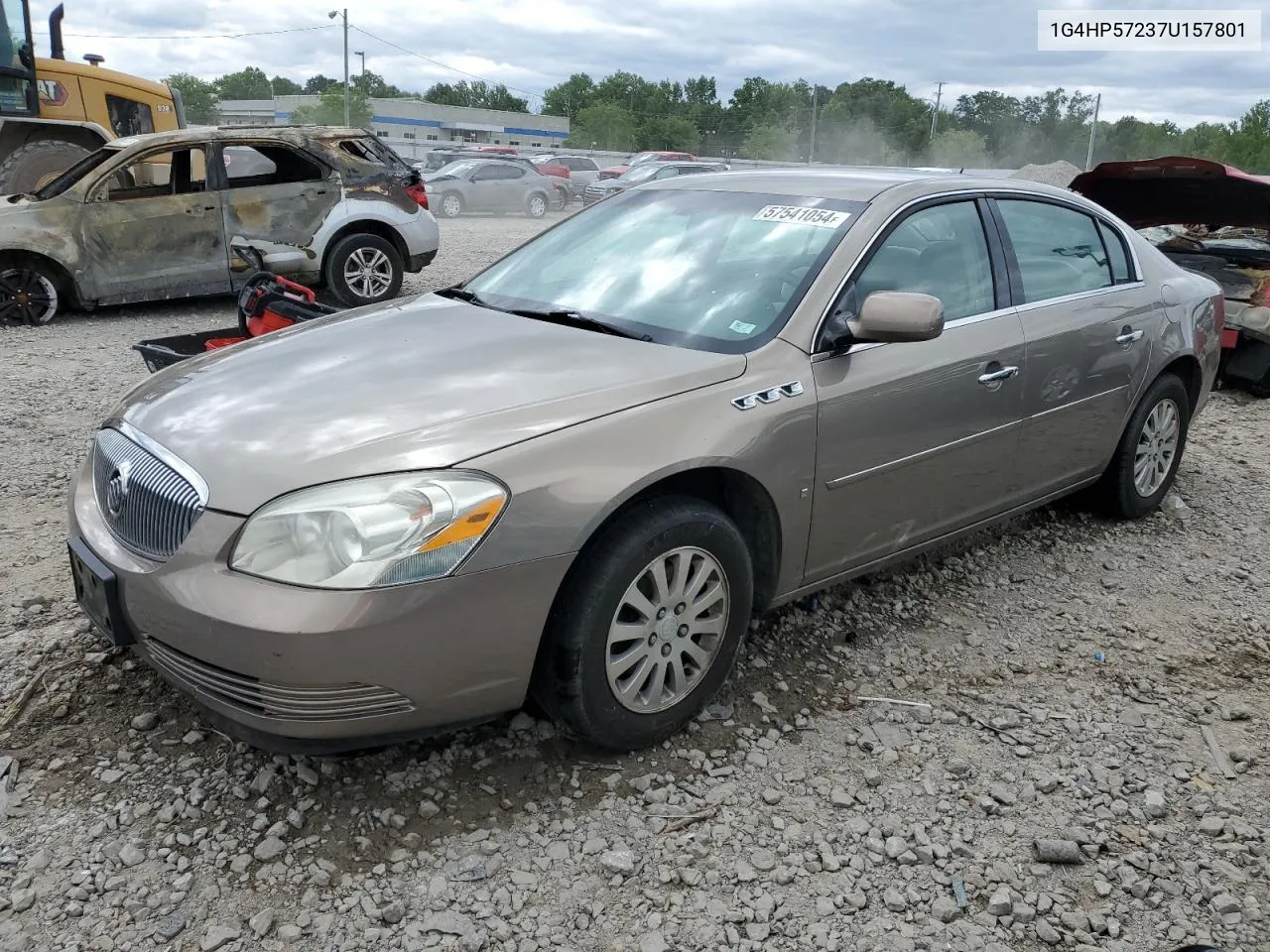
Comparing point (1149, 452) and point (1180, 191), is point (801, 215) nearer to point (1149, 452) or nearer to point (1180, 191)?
point (1149, 452)

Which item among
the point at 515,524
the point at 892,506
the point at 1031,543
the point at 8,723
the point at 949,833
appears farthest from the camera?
the point at 1031,543

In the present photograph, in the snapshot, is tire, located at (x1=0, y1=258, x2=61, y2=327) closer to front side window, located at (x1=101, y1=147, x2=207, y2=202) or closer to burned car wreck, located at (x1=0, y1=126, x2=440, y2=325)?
burned car wreck, located at (x1=0, y1=126, x2=440, y2=325)

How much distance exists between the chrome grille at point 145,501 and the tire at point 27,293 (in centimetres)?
698

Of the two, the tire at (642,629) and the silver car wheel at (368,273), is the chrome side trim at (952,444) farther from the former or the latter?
the silver car wheel at (368,273)

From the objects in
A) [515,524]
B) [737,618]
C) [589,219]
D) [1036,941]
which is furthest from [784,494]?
[589,219]

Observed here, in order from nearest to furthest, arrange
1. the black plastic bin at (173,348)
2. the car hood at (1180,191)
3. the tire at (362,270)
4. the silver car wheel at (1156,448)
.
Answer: the silver car wheel at (1156,448) → the black plastic bin at (173,348) → the car hood at (1180,191) → the tire at (362,270)

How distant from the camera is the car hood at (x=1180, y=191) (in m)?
6.57

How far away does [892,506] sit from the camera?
11.5 ft

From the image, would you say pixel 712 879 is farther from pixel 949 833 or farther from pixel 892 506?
pixel 892 506

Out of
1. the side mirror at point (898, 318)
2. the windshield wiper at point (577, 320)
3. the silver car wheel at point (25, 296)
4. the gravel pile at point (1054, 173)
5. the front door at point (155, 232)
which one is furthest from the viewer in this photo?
the gravel pile at point (1054, 173)

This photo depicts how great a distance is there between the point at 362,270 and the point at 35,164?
3.59m

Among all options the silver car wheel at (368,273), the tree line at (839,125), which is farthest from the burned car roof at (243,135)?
the tree line at (839,125)

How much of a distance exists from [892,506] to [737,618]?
0.77m

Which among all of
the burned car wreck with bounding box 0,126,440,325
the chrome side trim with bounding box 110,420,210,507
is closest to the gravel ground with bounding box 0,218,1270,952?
the chrome side trim with bounding box 110,420,210,507
